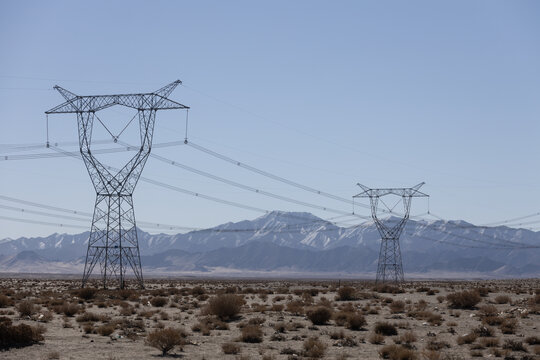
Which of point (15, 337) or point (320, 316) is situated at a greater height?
point (320, 316)

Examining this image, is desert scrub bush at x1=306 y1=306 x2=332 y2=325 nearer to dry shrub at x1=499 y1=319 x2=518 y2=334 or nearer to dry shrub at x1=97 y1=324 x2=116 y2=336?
dry shrub at x1=499 y1=319 x2=518 y2=334

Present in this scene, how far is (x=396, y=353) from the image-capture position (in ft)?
79.1

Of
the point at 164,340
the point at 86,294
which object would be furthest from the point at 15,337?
the point at 86,294

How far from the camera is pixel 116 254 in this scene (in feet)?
217

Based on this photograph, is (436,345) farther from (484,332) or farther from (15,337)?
(15,337)

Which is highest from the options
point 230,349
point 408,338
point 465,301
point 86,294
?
point 465,301

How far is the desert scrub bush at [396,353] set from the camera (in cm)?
2366

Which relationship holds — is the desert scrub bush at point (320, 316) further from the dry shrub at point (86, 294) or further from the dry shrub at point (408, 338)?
the dry shrub at point (86, 294)

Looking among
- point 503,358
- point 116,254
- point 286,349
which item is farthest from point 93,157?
point 503,358

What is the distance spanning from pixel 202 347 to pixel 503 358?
1216cm

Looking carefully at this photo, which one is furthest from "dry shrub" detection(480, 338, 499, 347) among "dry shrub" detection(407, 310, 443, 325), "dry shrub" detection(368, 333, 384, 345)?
"dry shrub" detection(407, 310, 443, 325)

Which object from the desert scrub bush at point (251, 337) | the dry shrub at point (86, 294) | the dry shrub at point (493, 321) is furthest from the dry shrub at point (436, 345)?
the dry shrub at point (86, 294)

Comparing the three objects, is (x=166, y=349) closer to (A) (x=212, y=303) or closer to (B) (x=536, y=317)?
(A) (x=212, y=303)

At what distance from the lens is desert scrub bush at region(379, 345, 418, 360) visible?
23.7 metres
